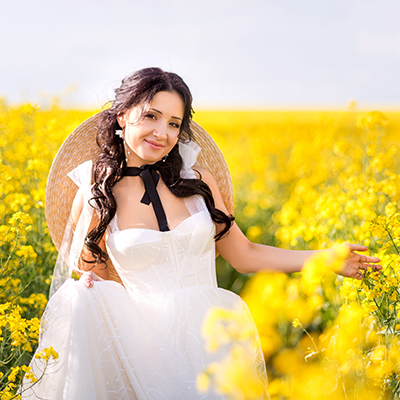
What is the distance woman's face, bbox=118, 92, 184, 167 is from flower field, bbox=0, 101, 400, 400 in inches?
18.9

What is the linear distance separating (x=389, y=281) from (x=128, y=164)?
39.4 inches

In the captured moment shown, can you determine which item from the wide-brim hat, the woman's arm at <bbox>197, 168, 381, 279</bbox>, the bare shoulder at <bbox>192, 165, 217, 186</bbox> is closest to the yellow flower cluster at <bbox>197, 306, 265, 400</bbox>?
the woman's arm at <bbox>197, 168, 381, 279</bbox>

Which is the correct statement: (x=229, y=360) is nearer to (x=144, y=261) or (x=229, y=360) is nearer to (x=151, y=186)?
(x=144, y=261)

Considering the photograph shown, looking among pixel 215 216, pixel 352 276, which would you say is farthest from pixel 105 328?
pixel 352 276

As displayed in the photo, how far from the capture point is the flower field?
1.31m

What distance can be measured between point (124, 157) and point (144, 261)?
0.44 m

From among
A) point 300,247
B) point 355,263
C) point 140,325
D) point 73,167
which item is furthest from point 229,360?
point 300,247

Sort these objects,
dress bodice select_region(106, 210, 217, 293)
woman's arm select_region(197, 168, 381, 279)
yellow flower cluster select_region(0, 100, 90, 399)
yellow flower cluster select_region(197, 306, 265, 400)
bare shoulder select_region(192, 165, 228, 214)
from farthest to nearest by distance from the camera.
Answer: bare shoulder select_region(192, 165, 228, 214) < woman's arm select_region(197, 168, 381, 279) < dress bodice select_region(106, 210, 217, 293) < yellow flower cluster select_region(0, 100, 90, 399) < yellow flower cluster select_region(197, 306, 265, 400)

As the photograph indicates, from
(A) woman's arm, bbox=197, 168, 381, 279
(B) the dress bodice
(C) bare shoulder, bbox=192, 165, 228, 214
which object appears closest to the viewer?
(B) the dress bodice

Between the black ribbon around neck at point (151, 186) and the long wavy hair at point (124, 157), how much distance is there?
0.04 metres

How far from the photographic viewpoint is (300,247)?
2840 mm

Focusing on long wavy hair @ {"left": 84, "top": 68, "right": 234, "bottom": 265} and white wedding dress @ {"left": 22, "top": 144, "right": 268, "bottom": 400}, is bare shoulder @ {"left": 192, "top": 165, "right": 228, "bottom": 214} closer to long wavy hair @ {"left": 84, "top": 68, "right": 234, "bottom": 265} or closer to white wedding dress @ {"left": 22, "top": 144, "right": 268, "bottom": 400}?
long wavy hair @ {"left": 84, "top": 68, "right": 234, "bottom": 265}

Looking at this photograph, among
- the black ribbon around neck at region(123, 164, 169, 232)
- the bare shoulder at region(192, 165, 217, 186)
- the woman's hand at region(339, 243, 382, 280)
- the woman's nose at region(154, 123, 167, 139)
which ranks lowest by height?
the woman's hand at region(339, 243, 382, 280)

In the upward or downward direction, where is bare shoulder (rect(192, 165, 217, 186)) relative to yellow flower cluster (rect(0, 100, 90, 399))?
upward
